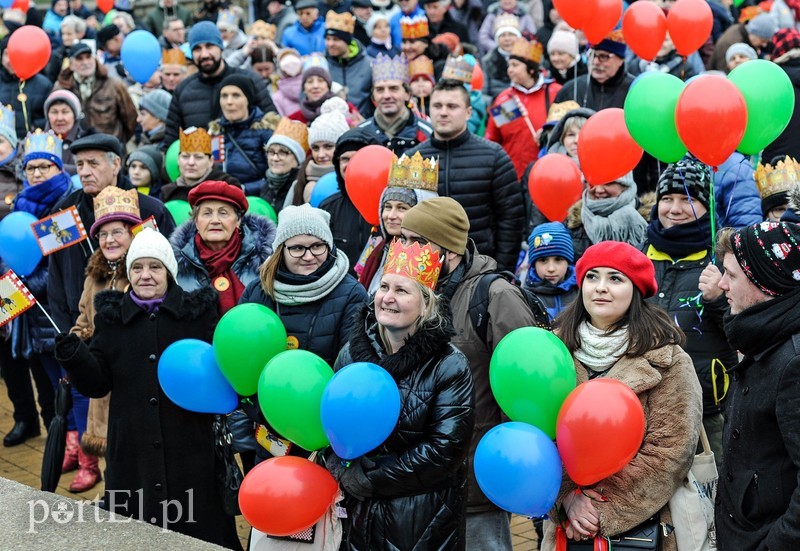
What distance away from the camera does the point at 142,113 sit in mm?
10391

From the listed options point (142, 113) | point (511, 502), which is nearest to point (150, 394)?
point (511, 502)

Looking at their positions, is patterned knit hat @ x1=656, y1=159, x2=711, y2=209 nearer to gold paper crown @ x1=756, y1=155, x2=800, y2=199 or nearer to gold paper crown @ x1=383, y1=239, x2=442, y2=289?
gold paper crown @ x1=756, y1=155, x2=800, y2=199

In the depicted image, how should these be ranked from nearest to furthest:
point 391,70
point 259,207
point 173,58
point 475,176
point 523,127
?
1. point 475,176
2. point 259,207
3. point 391,70
4. point 523,127
5. point 173,58

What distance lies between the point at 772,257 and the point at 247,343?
2.15 metres

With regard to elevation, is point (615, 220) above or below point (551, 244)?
above

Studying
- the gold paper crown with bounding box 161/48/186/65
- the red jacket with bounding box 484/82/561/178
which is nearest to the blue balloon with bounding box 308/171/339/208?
the red jacket with bounding box 484/82/561/178

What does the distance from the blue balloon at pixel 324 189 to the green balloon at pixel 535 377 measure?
333 cm

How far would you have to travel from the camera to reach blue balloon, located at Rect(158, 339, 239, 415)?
15.3ft

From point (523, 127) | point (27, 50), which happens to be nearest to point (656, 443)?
point (523, 127)

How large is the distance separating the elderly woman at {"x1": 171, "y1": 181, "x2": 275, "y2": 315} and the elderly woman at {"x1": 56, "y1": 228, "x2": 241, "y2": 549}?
0.35 metres

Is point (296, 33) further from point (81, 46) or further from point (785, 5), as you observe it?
point (785, 5)

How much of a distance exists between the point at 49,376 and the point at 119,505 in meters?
2.54

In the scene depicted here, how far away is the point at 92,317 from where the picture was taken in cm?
605

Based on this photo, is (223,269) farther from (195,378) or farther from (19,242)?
(19,242)
